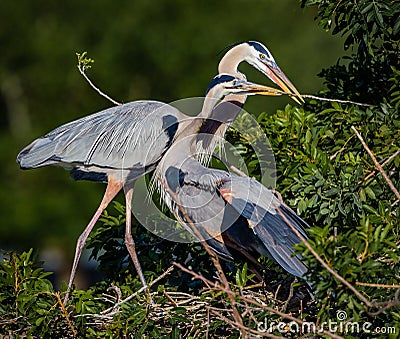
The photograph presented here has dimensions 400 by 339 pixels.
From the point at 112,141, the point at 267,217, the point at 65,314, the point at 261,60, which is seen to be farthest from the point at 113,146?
the point at 65,314

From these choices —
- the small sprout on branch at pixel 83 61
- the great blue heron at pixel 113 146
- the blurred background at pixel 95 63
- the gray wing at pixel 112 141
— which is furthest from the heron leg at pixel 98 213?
the blurred background at pixel 95 63

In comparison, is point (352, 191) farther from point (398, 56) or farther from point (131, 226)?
point (131, 226)

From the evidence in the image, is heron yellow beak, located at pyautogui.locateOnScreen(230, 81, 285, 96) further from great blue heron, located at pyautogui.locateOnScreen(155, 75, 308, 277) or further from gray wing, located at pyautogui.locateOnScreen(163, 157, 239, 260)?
gray wing, located at pyautogui.locateOnScreen(163, 157, 239, 260)

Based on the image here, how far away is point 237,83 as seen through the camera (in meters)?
4.62

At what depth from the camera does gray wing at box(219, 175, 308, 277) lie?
3.72 m

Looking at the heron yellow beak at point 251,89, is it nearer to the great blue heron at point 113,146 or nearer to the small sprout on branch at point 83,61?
the great blue heron at point 113,146

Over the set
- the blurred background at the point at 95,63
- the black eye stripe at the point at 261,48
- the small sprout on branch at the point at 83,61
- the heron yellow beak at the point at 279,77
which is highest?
the small sprout on branch at the point at 83,61

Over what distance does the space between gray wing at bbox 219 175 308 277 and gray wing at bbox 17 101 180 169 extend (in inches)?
33.0

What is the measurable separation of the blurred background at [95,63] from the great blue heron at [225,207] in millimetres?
7904

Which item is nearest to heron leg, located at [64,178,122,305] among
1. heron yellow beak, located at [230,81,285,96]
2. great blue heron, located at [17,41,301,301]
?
great blue heron, located at [17,41,301,301]

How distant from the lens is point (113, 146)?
462cm

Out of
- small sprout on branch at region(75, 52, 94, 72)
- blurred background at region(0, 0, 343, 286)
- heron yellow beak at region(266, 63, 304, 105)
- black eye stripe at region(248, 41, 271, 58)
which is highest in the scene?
small sprout on branch at region(75, 52, 94, 72)

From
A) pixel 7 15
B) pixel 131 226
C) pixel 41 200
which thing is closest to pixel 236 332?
pixel 131 226

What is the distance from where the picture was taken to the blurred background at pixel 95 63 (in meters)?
13.5
